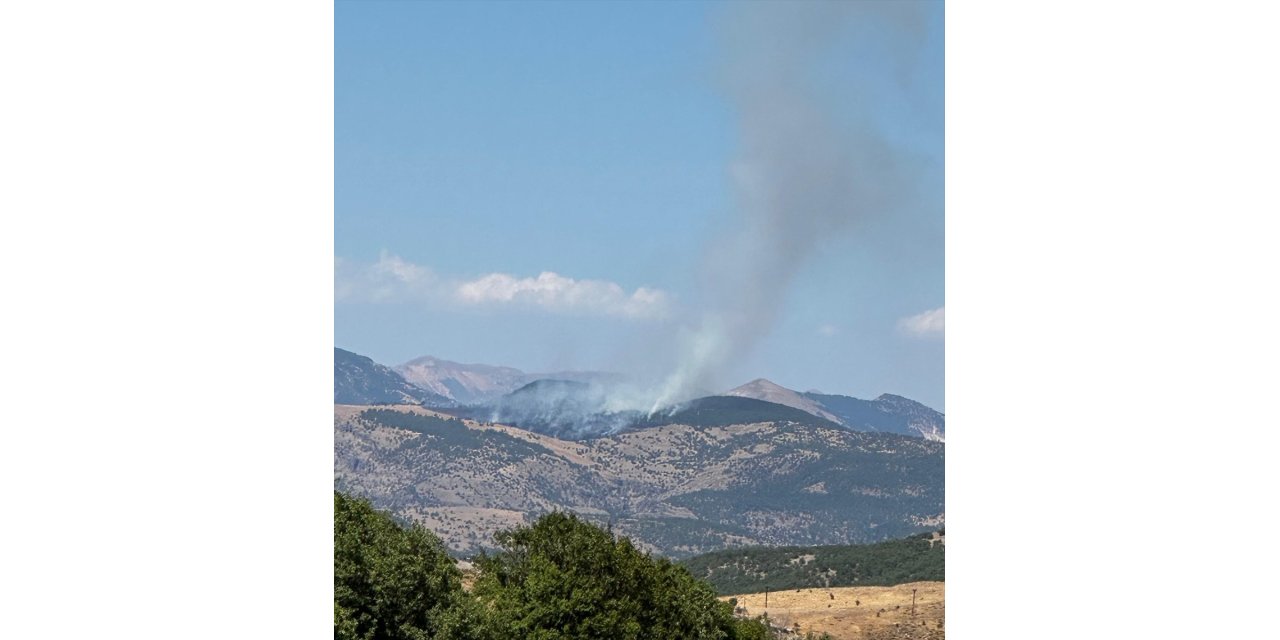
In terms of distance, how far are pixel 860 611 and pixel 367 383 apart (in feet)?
445

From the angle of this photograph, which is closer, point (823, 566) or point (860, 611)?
point (860, 611)

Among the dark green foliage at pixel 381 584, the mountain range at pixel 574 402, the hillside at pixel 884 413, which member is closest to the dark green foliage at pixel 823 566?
the dark green foliage at pixel 381 584

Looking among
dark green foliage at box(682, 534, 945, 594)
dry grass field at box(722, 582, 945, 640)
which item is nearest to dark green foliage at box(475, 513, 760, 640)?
dry grass field at box(722, 582, 945, 640)

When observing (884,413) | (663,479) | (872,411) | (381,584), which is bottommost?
(663,479)

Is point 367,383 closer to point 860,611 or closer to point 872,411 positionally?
point 872,411

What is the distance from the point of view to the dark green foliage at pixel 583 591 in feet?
57.1

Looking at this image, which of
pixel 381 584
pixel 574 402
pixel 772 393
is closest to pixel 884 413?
pixel 772 393

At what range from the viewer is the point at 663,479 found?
111812 millimetres

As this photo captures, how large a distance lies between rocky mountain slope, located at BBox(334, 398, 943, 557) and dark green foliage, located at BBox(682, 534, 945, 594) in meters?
35.9
